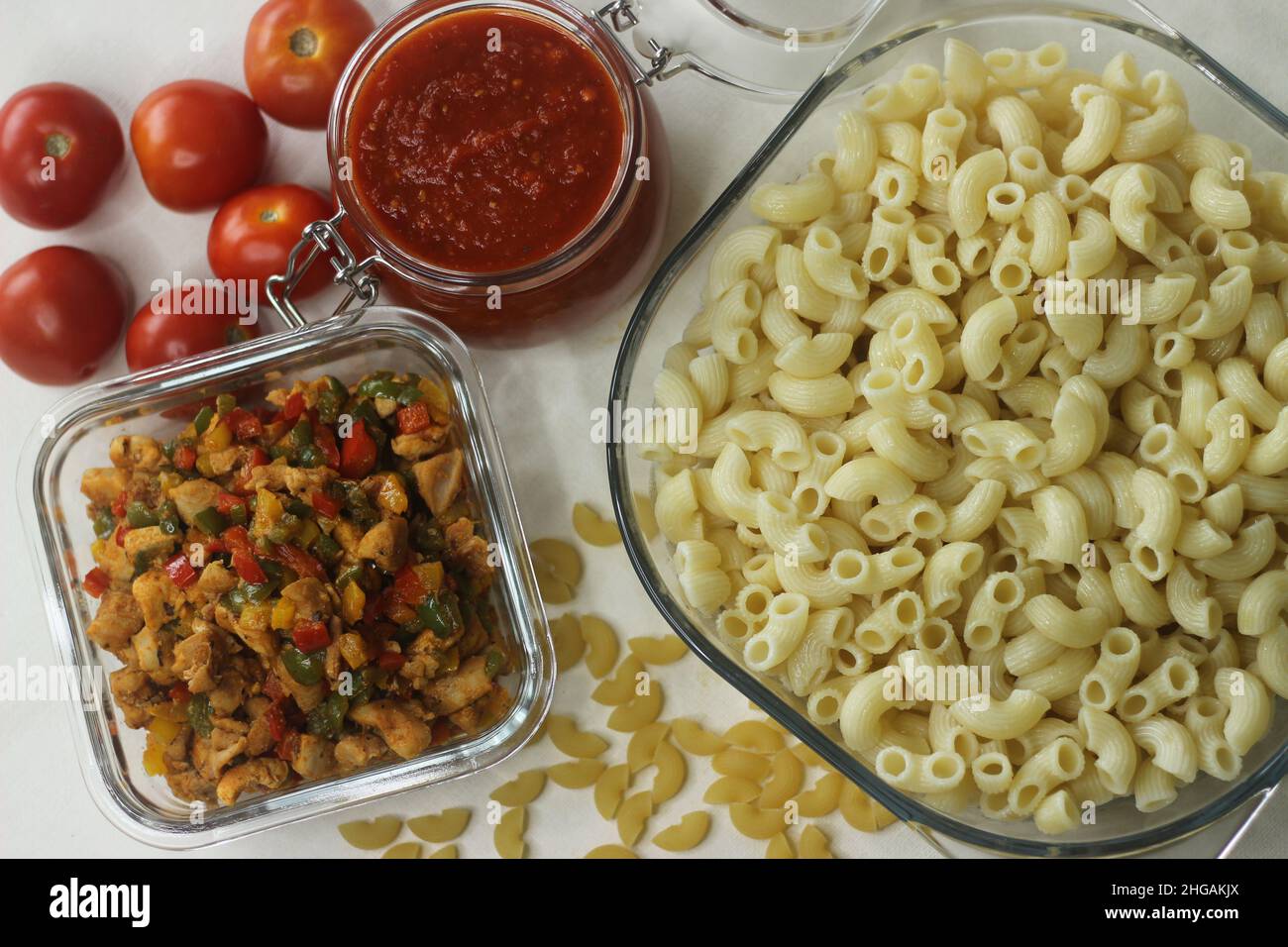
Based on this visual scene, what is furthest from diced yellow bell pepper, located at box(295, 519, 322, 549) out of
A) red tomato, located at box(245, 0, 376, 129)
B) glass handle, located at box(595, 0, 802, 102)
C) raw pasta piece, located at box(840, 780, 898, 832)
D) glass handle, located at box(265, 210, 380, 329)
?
raw pasta piece, located at box(840, 780, 898, 832)

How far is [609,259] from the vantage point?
6.04 ft

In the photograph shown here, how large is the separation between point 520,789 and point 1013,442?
1.06m

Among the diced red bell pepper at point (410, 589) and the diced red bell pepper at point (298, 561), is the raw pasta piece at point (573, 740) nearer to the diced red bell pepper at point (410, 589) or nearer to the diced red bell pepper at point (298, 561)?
the diced red bell pepper at point (410, 589)

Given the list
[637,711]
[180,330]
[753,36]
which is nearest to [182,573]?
[180,330]

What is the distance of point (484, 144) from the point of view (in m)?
1.72

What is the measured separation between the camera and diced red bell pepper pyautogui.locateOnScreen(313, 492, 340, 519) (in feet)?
5.63

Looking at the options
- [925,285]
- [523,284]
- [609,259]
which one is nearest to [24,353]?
[523,284]

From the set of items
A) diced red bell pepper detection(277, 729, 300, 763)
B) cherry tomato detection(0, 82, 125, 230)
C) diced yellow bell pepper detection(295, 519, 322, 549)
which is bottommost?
diced red bell pepper detection(277, 729, 300, 763)

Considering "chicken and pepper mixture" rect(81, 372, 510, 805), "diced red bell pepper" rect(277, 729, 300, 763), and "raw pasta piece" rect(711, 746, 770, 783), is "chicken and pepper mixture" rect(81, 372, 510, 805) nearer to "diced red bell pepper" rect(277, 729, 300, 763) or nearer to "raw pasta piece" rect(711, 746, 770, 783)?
"diced red bell pepper" rect(277, 729, 300, 763)

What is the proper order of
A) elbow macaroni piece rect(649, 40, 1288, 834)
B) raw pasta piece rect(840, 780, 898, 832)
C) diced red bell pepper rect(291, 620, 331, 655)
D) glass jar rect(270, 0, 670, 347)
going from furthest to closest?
raw pasta piece rect(840, 780, 898, 832)
glass jar rect(270, 0, 670, 347)
diced red bell pepper rect(291, 620, 331, 655)
elbow macaroni piece rect(649, 40, 1288, 834)

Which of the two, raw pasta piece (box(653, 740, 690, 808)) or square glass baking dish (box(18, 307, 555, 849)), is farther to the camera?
raw pasta piece (box(653, 740, 690, 808))

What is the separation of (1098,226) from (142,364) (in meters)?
1.61

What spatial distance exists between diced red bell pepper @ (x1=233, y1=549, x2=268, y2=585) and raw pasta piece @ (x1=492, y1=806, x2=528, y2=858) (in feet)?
2.08

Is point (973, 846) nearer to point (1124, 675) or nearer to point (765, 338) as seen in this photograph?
point (1124, 675)
